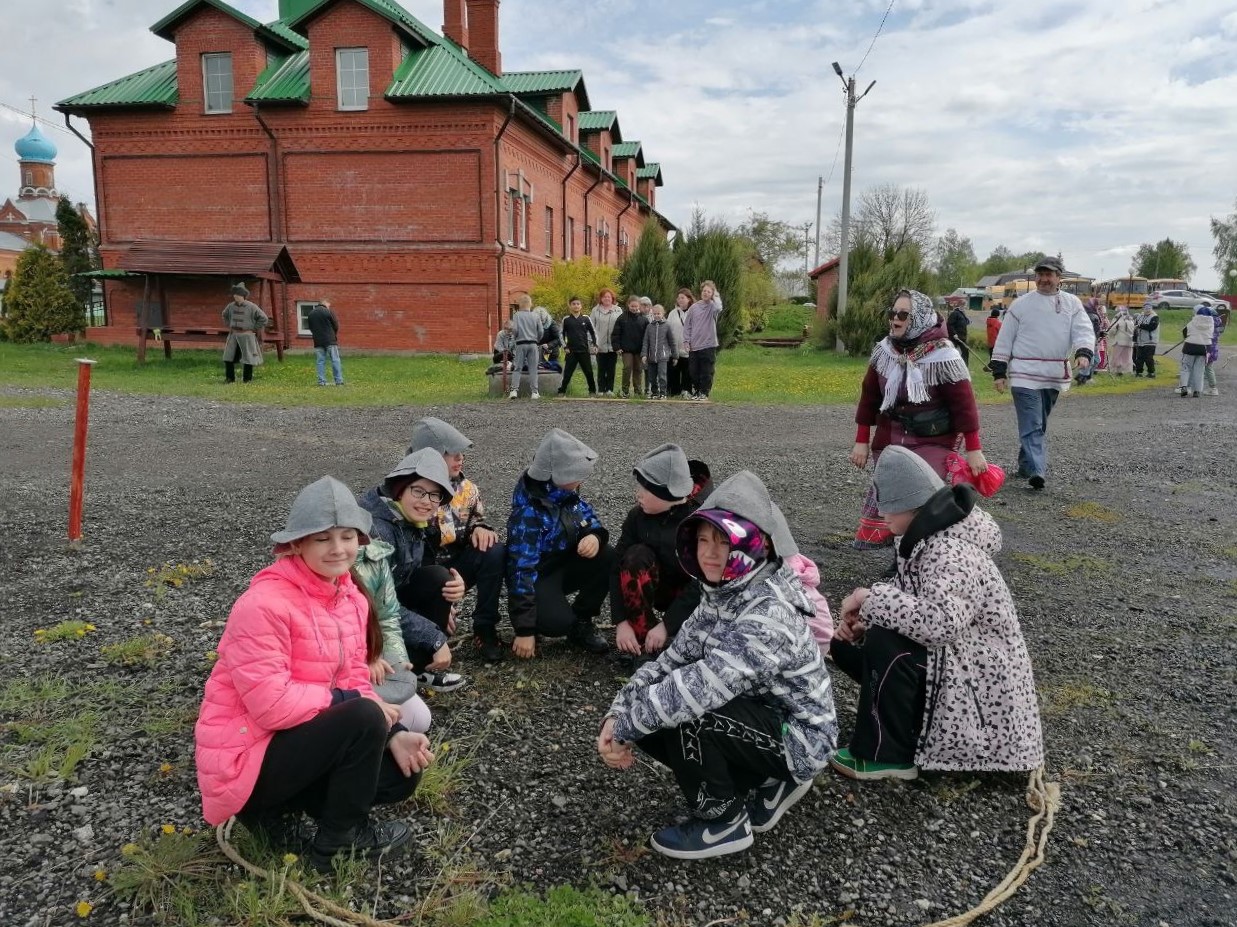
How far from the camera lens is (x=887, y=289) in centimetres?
2642

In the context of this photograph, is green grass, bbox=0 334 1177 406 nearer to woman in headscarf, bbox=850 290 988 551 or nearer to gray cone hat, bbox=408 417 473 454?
woman in headscarf, bbox=850 290 988 551

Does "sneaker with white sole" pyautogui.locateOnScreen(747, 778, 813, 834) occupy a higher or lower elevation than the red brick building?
lower

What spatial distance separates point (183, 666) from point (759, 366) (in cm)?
2107

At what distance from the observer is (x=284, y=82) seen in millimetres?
25234

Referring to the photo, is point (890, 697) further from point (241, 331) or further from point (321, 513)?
point (241, 331)

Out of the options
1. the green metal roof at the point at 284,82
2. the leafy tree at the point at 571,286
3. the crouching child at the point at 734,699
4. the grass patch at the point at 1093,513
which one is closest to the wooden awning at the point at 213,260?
the green metal roof at the point at 284,82

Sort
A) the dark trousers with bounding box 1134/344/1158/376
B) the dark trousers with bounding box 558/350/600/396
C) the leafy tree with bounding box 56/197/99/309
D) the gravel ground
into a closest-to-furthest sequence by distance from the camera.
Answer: the gravel ground → the dark trousers with bounding box 558/350/600/396 → the dark trousers with bounding box 1134/344/1158/376 → the leafy tree with bounding box 56/197/99/309

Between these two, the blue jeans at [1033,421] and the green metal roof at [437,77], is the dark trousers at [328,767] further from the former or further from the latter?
the green metal roof at [437,77]

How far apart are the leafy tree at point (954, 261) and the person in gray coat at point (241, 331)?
62.8 metres

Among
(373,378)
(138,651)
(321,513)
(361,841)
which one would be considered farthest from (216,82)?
(361,841)

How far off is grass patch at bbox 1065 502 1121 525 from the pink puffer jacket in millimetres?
6544

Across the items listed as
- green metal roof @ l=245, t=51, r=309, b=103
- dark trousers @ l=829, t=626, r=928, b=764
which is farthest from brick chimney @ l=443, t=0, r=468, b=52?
dark trousers @ l=829, t=626, r=928, b=764

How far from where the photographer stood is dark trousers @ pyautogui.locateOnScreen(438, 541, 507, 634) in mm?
4410

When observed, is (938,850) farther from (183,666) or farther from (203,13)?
(203,13)
